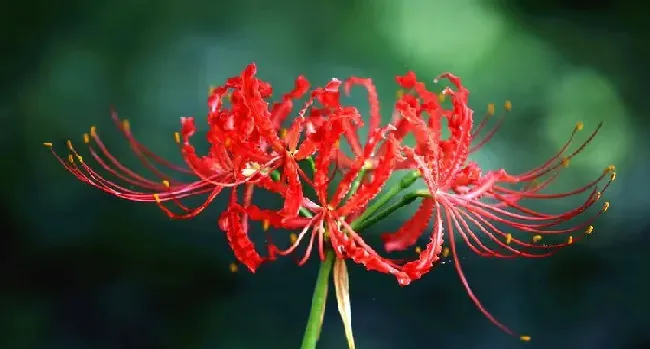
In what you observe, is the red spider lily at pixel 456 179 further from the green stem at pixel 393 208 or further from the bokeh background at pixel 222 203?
the bokeh background at pixel 222 203

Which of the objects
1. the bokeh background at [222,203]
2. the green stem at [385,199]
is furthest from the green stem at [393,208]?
the bokeh background at [222,203]

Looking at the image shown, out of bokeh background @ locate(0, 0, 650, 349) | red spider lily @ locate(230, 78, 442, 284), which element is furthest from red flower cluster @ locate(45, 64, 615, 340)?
bokeh background @ locate(0, 0, 650, 349)

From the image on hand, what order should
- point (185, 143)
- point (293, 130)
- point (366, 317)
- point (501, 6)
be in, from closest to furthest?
point (293, 130) < point (185, 143) < point (366, 317) < point (501, 6)

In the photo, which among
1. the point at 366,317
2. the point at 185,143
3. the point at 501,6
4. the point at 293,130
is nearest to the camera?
the point at 293,130

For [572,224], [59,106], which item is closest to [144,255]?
[59,106]

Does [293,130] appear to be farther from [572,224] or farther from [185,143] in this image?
[572,224]

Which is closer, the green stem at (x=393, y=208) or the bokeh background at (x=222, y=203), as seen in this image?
the green stem at (x=393, y=208)

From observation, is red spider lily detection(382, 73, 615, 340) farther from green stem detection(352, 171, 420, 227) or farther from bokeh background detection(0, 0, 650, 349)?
bokeh background detection(0, 0, 650, 349)
